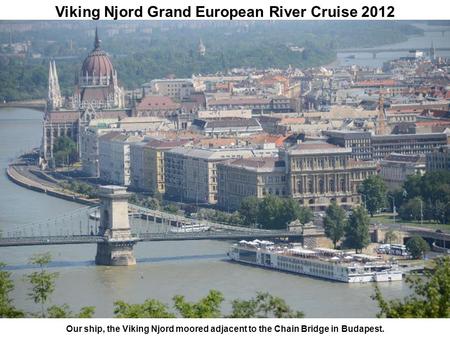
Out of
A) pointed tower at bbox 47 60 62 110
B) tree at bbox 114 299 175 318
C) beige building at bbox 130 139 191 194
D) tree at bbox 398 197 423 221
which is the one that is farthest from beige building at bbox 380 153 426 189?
pointed tower at bbox 47 60 62 110

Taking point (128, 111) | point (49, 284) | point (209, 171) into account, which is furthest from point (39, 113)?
point (49, 284)

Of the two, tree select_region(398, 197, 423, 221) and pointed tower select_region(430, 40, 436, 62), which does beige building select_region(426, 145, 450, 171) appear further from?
pointed tower select_region(430, 40, 436, 62)

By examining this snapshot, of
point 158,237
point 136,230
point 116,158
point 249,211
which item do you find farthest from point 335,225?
point 116,158

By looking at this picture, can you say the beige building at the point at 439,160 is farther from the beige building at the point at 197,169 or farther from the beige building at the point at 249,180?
the beige building at the point at 249,180

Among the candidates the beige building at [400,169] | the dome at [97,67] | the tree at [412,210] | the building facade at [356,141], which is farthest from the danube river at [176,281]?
the dome at [97,67]

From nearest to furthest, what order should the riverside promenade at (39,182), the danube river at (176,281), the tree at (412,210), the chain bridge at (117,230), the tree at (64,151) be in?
the danube river at (176,281) < the chain bridge at (117,230) < the tree at (412,210) < the riverside promenade at (39,182) < the tree at (64,151)

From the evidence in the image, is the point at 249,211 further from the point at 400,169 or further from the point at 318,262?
the point at 400,169

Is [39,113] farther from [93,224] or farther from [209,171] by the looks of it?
[93,224]
